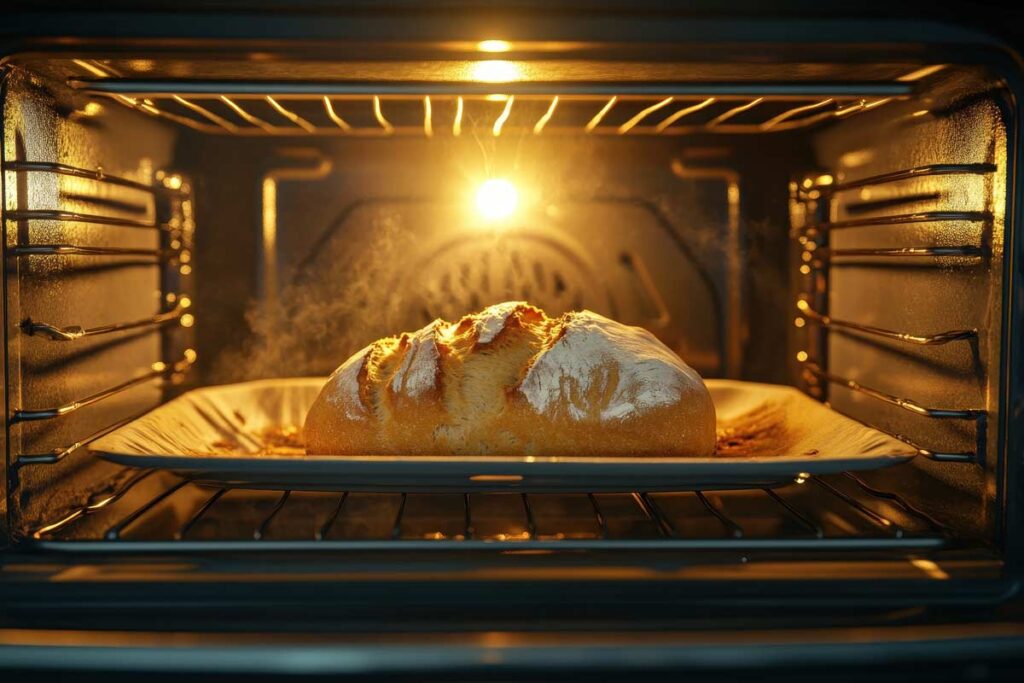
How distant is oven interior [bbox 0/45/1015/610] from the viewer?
88 cm

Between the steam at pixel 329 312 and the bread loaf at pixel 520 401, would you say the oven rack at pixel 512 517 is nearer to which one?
the bread loaf at pixel 520 401

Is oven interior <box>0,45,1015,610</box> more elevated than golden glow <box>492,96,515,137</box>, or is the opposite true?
golden glow <box>492,96,515,137</box>

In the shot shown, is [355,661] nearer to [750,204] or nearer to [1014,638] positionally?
[1014,638]

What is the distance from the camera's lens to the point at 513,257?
137 cm

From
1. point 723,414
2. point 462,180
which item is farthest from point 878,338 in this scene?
point 462,180

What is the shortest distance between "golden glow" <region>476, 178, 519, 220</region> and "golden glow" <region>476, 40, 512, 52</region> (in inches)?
20.6

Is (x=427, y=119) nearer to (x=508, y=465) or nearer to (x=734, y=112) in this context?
(x=734, y=112)

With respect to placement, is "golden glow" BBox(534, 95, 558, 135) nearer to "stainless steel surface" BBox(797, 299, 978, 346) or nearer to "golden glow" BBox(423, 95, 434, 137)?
"golden glow" BBox(423, 95, 434, 137)

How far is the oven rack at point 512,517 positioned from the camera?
0.86 metres

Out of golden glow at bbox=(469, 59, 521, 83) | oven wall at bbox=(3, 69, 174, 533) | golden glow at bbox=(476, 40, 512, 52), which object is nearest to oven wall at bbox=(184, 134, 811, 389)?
oven wall at bbox=(3, 69, 174, 533)

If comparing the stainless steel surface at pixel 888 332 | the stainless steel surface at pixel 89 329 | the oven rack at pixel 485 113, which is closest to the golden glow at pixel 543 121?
the oven rack at pixel 485 113

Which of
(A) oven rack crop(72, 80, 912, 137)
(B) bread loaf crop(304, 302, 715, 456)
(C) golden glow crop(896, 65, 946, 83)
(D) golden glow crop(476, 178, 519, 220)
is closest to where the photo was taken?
(C) golden glow crop(896, 65, 946, 83)

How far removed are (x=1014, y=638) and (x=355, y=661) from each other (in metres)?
0.54

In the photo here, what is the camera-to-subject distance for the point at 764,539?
0.83 m
